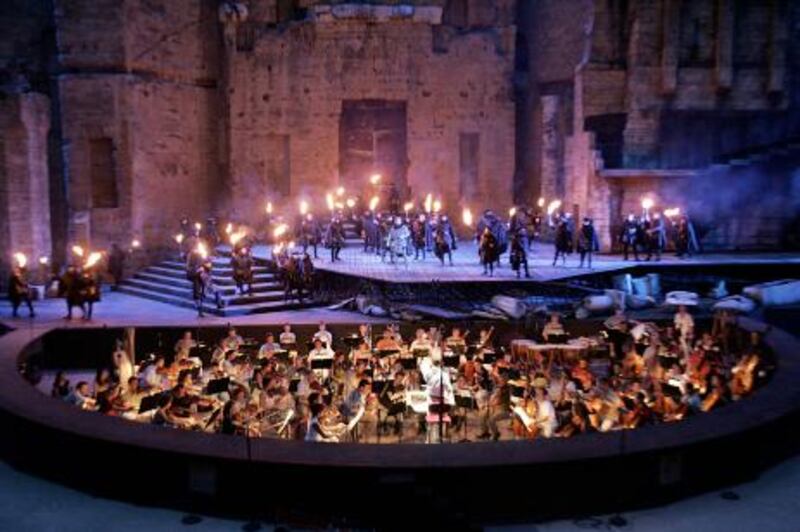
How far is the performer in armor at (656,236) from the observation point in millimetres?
22484

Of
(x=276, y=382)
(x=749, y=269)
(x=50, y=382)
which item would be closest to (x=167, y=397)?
(x=276, y=382)

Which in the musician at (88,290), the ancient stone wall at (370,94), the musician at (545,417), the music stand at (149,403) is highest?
the ancient stone wall at (370,94)

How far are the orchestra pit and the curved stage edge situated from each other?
0.03m

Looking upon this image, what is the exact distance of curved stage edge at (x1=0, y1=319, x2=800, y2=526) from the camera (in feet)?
26.0

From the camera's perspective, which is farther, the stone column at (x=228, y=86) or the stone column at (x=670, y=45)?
the stone column at (x=228, y=86)

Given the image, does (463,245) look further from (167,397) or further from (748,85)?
(167,397)

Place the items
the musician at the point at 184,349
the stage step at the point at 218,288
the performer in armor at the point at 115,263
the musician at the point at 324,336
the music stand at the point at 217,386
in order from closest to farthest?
the music stand at the point at 217,386, the musician at the point at 184,349, the musician at the point at 324,336, the stage step at the point at 218,288, the performer in armor at the point at 115,263

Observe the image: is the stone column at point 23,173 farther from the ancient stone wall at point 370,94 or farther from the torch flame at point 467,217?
the torch flame at point 467,217

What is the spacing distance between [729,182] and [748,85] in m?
3.29

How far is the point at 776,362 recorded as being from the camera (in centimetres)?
1221

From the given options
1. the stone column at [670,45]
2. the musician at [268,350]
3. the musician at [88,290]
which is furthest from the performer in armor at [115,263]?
the stone column at [670,45]

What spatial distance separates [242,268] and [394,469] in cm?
1342

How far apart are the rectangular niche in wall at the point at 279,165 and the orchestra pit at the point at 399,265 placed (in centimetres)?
10

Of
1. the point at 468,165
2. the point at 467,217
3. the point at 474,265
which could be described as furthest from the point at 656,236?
the point at 468,165
